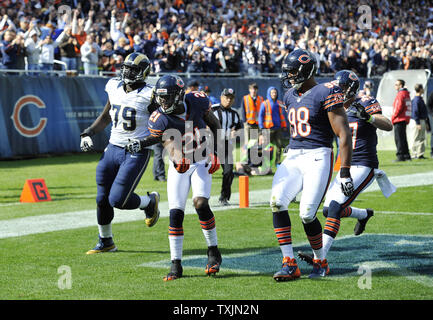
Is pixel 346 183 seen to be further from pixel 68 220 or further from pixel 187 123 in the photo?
pixel 68 220

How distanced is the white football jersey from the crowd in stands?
1127 cm

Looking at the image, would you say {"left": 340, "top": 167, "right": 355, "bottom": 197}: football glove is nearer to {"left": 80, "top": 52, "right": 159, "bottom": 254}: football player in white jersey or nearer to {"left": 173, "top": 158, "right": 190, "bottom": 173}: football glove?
{"left": 173, "top": 158, "right": 190, "bottom": 173}: football glove

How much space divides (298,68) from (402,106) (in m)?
12.1

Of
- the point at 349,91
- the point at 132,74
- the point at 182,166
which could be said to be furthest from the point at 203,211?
the point at 349,91

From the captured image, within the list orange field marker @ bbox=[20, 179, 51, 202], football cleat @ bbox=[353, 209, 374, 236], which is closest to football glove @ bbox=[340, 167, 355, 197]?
football cleat @ bbox=[353, 209, 374, 236]

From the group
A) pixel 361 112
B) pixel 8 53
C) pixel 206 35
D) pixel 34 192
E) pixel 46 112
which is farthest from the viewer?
pixel 206 35

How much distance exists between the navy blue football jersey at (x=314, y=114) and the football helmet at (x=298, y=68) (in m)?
0.12

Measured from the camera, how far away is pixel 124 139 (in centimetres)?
754

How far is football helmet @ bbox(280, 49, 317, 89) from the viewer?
618 cm
